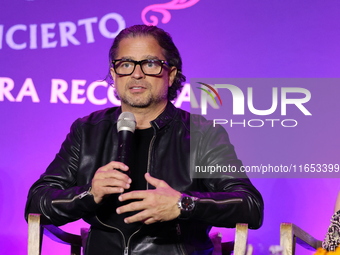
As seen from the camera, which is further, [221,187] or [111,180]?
[221,187]

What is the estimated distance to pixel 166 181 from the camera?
2.57 meters

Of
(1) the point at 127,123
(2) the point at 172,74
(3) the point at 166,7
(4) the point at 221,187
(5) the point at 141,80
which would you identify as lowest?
(4) the point at 221,187

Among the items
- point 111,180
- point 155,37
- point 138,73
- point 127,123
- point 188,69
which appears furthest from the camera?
point 188,69

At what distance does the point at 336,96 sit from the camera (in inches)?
138

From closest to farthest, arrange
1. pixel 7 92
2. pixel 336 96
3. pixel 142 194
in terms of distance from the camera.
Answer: pixel 142 194
pixel 336 96
pixel 7 92

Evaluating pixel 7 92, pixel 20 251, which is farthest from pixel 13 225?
pixel 7 92

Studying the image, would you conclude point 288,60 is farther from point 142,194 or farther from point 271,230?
point 142,194

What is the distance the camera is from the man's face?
2645 mm

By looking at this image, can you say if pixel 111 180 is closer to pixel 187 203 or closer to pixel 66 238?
pixel 187 203

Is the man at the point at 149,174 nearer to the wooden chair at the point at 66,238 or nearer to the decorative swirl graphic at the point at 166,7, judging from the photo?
the wooden chair at the point at 66,238

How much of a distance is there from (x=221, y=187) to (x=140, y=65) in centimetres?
60

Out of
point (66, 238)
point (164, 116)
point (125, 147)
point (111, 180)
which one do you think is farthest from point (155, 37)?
point (66, 238)

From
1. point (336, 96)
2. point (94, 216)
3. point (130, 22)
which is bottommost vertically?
point (94, 216)

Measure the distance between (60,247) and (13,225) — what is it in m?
0.30
